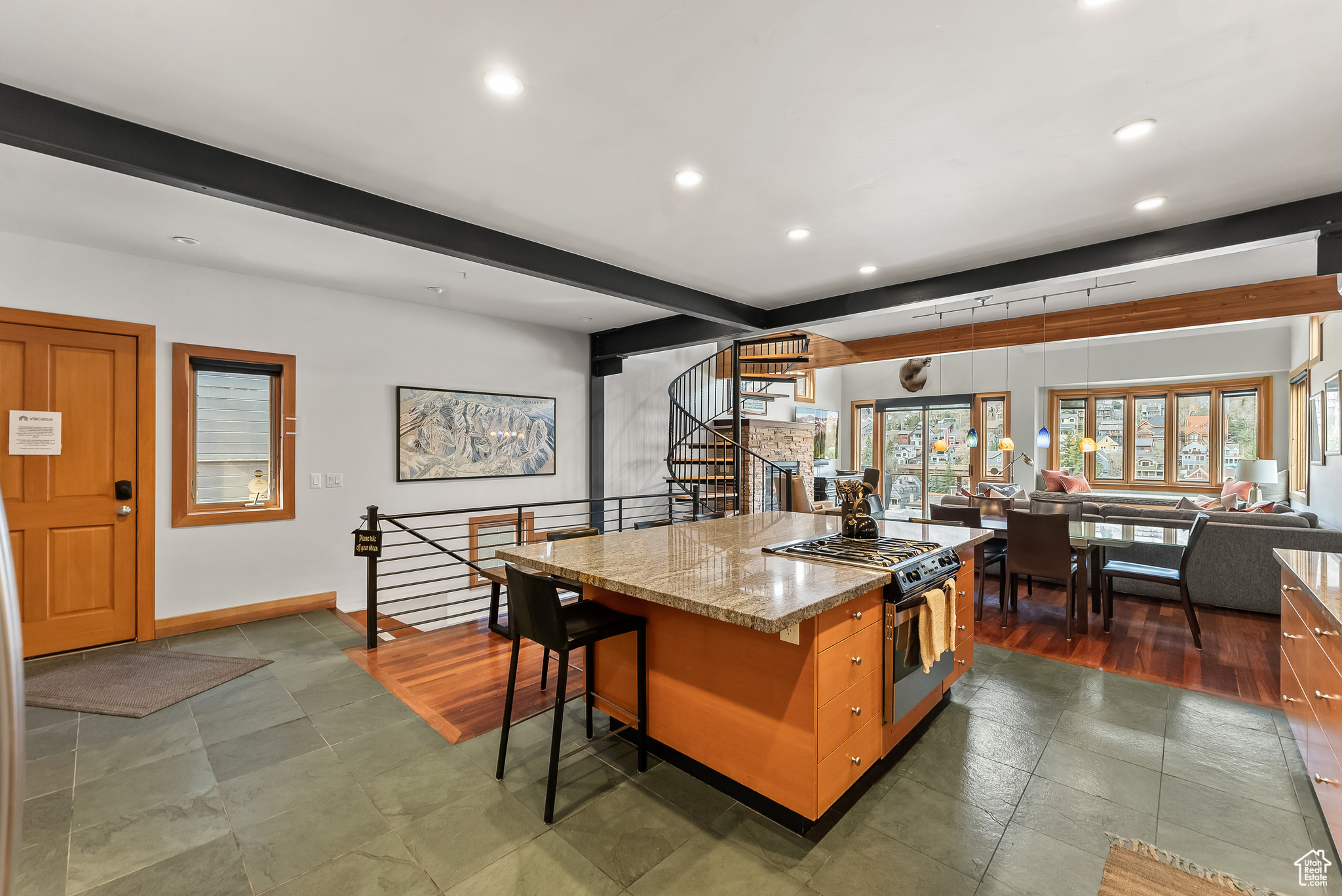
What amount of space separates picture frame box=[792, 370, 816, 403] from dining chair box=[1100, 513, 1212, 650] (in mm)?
6764

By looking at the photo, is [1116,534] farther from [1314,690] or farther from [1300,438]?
[1300,438]

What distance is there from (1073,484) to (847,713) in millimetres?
8957

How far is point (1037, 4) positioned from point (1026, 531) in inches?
133

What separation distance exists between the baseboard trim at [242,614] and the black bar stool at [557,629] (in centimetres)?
310

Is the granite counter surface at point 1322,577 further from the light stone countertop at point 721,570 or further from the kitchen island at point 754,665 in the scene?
the kitchen island at point 754,665

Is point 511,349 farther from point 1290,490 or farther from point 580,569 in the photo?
point 1290,490

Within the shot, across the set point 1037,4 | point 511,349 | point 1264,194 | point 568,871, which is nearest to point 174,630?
point 511,349

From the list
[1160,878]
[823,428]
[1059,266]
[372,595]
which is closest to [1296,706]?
[1160,878]

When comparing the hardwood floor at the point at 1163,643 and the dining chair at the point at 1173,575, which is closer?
the hardwood floor at the point at 1163,643

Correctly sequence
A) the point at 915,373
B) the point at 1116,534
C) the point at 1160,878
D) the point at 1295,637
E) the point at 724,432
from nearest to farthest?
the point at 1160,878 → the point at 1295,637 → the point at 1116,534 → the point at 724,432 → the point at 915,373

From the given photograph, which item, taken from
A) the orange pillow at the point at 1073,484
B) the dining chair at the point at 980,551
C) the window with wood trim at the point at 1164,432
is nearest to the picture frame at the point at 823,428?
the window with wood trim at the point at 1164,432

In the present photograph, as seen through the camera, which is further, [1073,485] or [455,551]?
[1073,485]

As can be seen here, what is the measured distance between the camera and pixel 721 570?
2.30 metres

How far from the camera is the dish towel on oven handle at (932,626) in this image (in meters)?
2.50
